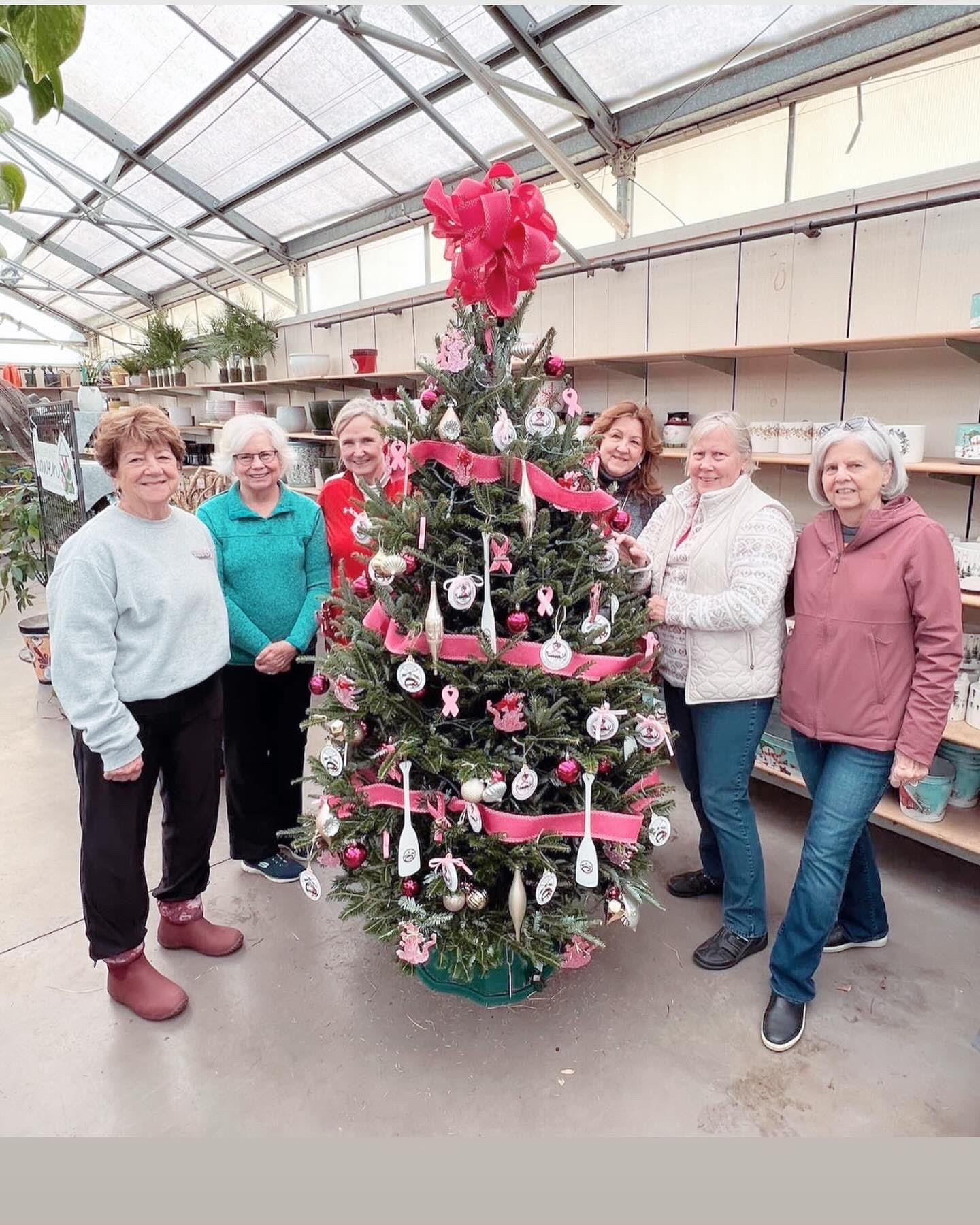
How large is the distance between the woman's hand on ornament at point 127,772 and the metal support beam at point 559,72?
10.3ft

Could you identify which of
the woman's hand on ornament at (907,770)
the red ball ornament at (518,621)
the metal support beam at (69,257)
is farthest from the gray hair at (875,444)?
the metal support beam at (69,257)

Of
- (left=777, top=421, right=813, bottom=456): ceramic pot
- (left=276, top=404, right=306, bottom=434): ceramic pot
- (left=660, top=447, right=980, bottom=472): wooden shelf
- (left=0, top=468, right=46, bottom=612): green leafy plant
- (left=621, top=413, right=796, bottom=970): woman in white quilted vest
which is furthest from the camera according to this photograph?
(left=276, top=404, right=306, bottom=434): ceramic pot

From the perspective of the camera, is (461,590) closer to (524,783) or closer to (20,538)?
(524,783)

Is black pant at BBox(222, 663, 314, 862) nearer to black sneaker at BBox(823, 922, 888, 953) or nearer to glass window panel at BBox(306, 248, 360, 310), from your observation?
black sneaker at BBox(823, 922, 888, 953)

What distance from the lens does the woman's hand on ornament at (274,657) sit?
2254 mm

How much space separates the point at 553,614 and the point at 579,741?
289 millimetres

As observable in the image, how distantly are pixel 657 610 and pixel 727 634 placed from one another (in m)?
0.19

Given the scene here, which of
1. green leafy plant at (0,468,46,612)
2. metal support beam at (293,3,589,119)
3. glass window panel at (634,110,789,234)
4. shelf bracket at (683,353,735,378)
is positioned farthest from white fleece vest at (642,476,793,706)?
green leafy plant at (0,468,46,612)

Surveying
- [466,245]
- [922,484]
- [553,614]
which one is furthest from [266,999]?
[922,484]

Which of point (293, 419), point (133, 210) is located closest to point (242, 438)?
point (293, 419)

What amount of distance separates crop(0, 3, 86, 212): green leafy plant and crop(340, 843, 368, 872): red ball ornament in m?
1.45

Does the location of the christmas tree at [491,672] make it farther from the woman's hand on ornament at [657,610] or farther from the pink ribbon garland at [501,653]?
the woman's hand on ornament at [657,610]

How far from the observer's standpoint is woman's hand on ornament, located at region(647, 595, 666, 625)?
6.30 feet

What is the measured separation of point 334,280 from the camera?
593 centimetres
